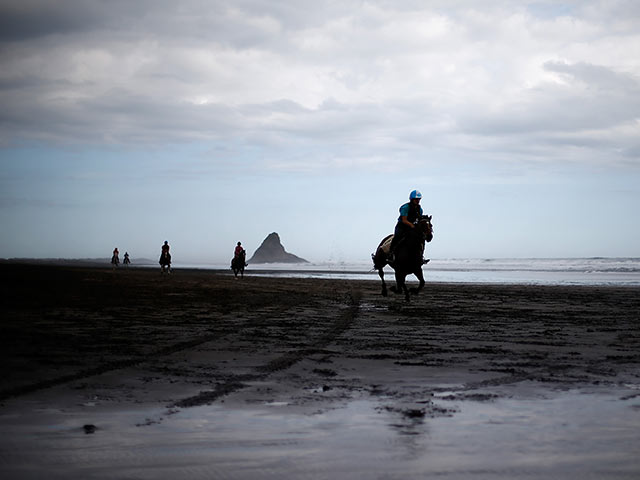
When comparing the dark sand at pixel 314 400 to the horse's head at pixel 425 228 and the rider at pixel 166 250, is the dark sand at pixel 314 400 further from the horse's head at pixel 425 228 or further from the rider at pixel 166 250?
the rider at pixel 166 250

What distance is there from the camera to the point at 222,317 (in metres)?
13.1

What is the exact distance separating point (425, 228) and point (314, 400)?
12.2 metres

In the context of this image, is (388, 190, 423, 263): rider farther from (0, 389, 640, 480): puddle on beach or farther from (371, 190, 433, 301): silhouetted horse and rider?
(0, 389, 640, 480): puddle on beach

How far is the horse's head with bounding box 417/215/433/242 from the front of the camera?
17.2 m

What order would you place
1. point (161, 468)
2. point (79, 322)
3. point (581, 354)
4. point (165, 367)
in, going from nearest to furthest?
1. point (161, 468)
2. point (165, 367)
3. point (581, 354)
4. point (79, 322)

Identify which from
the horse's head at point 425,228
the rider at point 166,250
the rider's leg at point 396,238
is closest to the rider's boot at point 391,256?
the rider's leg at point 396,238

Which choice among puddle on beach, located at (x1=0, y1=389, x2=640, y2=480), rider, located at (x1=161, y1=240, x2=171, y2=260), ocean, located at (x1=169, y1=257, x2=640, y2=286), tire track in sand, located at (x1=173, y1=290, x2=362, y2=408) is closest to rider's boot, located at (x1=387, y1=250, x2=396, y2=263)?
tire track in sand, located at (x1=173, y1=290, x2=362, y2=408)

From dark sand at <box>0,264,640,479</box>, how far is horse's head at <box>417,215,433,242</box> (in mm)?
5763

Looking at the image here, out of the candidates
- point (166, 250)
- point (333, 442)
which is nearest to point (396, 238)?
point (333, 442)

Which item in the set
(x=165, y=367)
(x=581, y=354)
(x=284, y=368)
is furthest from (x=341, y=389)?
(x=581, y=354)

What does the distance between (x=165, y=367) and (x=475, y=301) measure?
1359 centimetres

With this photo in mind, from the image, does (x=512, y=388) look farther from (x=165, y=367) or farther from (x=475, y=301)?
(x=475, y=301)

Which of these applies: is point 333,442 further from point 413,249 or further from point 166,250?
point 166,250

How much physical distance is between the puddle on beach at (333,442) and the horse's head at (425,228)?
1200 centimetres
